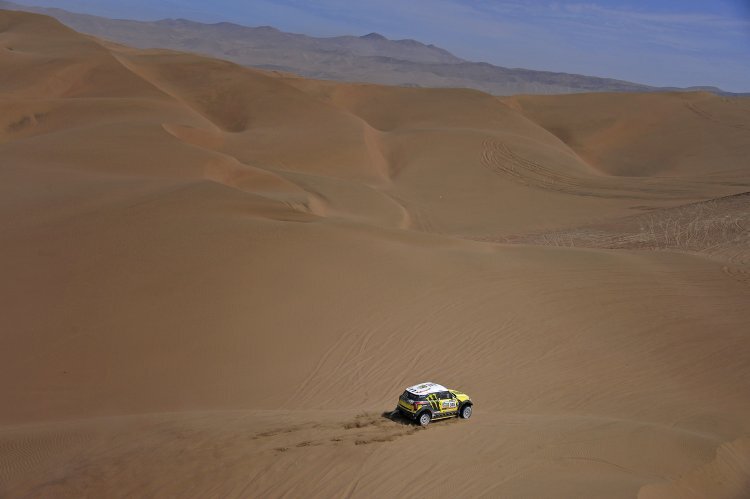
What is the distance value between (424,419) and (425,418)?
19mm

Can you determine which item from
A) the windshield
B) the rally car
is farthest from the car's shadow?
the windshield

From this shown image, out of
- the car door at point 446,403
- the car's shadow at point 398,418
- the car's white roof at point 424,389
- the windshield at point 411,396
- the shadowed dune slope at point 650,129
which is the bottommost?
the car's shadow at point 398,418

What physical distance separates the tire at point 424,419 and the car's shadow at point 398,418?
7 centimetres

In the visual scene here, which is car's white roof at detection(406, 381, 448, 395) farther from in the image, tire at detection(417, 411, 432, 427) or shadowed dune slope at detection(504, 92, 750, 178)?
shadowed dune slope at detection(504, 92, 750, 178)

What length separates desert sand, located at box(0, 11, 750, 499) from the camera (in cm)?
741

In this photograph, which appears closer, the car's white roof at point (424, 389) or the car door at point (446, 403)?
the car's white roof at point (424, 389)

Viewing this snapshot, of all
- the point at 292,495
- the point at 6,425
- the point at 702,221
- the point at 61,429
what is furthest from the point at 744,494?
the point at 702,221

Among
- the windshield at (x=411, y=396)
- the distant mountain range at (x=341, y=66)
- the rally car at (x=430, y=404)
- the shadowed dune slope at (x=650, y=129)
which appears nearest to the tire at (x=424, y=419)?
the rally car at (x=430, y=404)

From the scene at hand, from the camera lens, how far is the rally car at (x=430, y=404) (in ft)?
28.7

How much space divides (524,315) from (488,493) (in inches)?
264

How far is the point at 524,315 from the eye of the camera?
1325 centimetres

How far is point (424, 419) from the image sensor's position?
28.9ft

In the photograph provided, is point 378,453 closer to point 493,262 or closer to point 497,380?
point 497,380

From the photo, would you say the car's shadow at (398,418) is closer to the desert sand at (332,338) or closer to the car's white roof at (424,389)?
the desert sand at (332,338)
